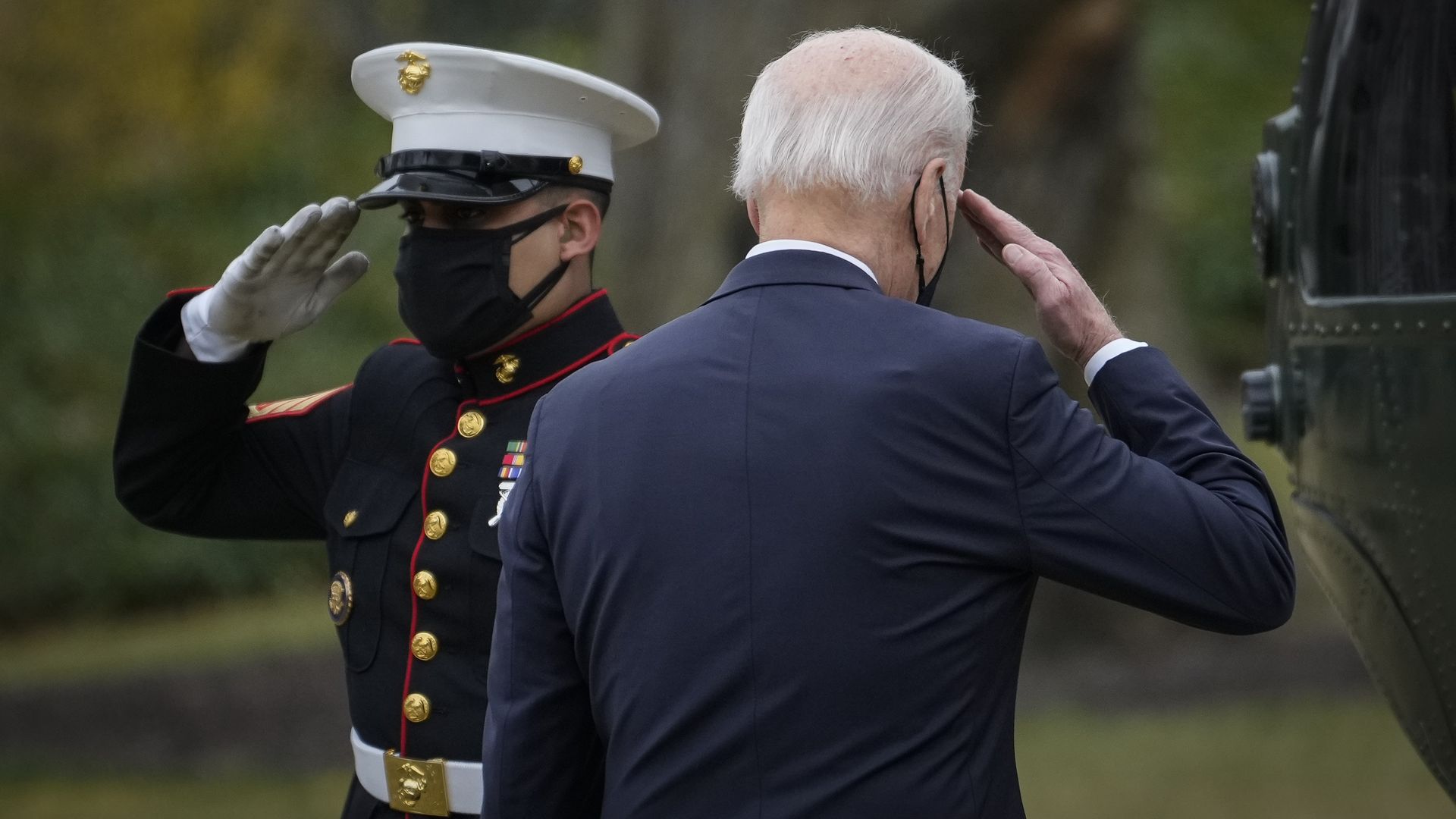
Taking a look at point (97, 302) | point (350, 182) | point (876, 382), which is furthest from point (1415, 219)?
point (350, 182)

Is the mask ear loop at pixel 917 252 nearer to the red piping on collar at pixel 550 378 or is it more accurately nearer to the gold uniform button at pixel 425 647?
the red piping on collar at pixel 550 378

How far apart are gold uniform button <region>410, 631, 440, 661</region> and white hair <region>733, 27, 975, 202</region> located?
1.04 metres

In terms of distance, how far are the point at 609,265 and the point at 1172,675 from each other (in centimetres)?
343

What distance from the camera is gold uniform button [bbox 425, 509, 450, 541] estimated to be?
2738 mm

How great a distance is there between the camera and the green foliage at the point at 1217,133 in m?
14.0

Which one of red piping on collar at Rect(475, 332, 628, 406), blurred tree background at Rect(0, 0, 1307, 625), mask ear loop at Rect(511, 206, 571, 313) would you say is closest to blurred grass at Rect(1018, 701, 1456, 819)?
blurred tree background at Rect(0, 0, 1307, 625)

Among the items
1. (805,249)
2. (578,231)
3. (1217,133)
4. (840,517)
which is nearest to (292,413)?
(578,231)

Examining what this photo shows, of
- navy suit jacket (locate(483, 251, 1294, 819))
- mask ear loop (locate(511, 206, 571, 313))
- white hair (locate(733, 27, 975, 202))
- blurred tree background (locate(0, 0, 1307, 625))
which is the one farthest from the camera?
blurred tree background (locate(0, 0, 1307, 625))

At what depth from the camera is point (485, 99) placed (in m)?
2.88

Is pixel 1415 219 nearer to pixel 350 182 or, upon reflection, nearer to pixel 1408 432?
pixel 1408 432

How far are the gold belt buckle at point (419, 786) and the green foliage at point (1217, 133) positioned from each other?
11.2m

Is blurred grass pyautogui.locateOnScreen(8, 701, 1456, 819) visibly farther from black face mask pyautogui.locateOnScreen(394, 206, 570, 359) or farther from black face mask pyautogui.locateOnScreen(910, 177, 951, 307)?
black face mask pyautogui.locateOnScreen(910, 177, 951, 307)

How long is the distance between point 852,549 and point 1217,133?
46.5ft

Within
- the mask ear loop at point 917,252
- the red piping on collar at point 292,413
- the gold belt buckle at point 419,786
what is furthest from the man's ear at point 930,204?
the red piping on collar at point 292,413
